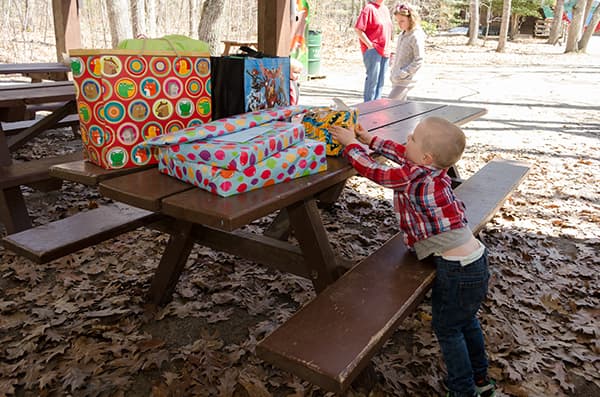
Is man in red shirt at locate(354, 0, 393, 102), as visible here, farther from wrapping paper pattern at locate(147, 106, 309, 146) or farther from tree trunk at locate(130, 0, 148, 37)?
tree trunk at locate(130, 0, 148, 37)

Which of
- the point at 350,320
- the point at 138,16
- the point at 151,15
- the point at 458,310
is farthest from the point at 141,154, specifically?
the point at 151,15

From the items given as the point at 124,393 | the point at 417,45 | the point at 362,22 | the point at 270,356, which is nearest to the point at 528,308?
the point at 270,356

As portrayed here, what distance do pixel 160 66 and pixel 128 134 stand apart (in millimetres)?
292

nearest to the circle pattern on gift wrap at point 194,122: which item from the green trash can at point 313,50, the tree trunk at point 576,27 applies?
the green trash can at point 313,50

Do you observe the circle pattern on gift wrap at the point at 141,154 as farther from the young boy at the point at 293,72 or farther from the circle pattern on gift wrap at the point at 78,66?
the young boy at the point at 293,72

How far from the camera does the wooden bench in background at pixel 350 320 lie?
146 cm

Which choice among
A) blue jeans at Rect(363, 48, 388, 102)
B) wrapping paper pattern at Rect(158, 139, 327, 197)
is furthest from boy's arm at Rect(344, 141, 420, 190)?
blue jeans at Rect(363, 48, 388, 102)

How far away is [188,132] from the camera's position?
186 centimetres

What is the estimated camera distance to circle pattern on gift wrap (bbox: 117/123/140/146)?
1.97 metres

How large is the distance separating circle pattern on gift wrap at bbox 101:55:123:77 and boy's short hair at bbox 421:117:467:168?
3.85 feet

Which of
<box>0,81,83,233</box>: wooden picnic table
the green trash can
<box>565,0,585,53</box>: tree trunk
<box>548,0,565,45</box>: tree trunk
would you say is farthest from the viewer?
<box>548,0,565,45</box>: tree trunk

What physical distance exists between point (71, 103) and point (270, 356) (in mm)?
3870

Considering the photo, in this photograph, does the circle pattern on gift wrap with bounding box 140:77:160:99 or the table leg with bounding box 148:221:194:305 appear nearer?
the circle pattern on gift wrap with bounding box 140:77:160:99

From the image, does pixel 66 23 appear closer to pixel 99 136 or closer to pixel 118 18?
pixel 118 18
